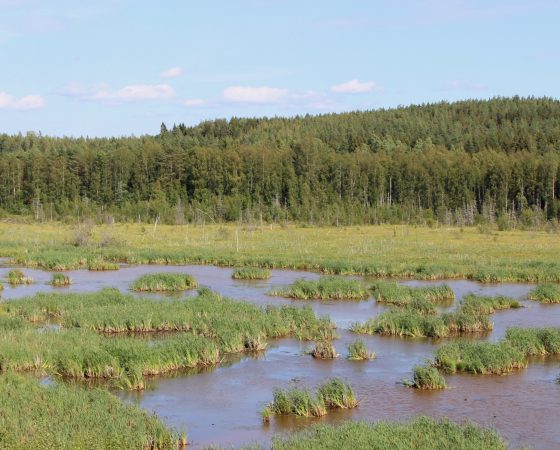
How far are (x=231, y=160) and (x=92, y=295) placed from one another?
76917 millimetres

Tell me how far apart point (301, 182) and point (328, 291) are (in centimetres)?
7116

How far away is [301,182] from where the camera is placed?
101875 mm

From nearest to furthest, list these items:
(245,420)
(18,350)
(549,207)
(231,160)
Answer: (245,420)
(18,350)
(549,207)
(231,160)

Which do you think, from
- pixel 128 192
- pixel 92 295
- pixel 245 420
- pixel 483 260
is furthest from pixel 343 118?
pixel 245 420

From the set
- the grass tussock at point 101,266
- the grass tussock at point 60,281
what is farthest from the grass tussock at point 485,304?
the grass tussock at point 101,266

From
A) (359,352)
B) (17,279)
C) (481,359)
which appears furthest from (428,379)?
(17,279)

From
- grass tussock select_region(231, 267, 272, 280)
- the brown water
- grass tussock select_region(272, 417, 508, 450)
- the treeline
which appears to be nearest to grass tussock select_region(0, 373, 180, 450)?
the brown water

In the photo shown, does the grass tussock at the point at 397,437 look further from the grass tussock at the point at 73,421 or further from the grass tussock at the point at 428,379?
the grass tussock at the point at 428,379

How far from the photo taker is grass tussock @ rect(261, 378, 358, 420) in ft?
49.7

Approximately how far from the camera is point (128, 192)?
105062mm

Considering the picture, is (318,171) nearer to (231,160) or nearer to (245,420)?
(231,160)

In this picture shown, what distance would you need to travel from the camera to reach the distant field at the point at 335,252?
39562mm

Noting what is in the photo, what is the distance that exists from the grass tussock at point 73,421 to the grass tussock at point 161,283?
1761 centimetres

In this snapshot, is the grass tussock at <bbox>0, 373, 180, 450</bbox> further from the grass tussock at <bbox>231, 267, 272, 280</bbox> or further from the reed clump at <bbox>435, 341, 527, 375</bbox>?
the grass tussock at <bbox>231, 267, 272, 280</bbox>
